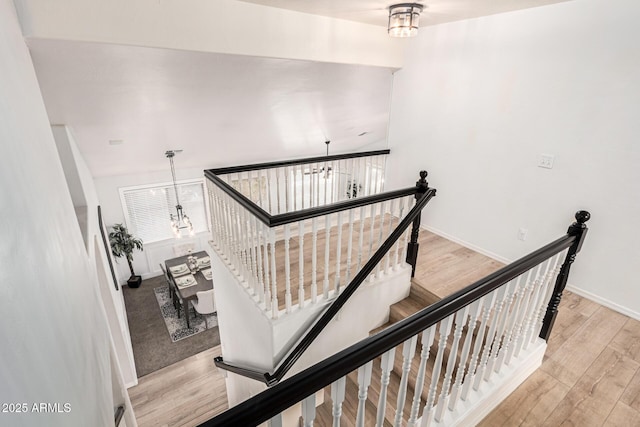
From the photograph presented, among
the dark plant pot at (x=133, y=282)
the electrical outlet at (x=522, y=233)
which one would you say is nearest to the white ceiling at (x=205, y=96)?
the electrical outlet at (x=522, y=233)

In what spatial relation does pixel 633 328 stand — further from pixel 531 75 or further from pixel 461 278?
pixel 531 75

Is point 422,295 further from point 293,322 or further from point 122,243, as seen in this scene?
point 122,243

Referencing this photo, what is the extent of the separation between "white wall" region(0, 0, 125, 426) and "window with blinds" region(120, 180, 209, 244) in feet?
20.1

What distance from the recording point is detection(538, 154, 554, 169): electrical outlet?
8.89 feet

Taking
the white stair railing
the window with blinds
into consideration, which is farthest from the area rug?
the white stair railing

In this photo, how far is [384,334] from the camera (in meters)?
1.03

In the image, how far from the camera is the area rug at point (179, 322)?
5973mm

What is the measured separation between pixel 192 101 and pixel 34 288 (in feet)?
10.1

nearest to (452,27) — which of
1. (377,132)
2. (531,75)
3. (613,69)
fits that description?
(531,75)

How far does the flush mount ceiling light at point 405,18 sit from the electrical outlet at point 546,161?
155 cm

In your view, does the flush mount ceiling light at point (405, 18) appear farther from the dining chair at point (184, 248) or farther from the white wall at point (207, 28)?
the dining chair at point (184, 248)

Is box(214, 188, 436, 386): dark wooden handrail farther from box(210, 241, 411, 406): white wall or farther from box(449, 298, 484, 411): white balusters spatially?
box(449, 298, 484, 411): white balusters

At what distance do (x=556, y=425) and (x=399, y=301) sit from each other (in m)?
1.36

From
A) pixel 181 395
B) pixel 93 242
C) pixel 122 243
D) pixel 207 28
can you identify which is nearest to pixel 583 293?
pixel 207 28
